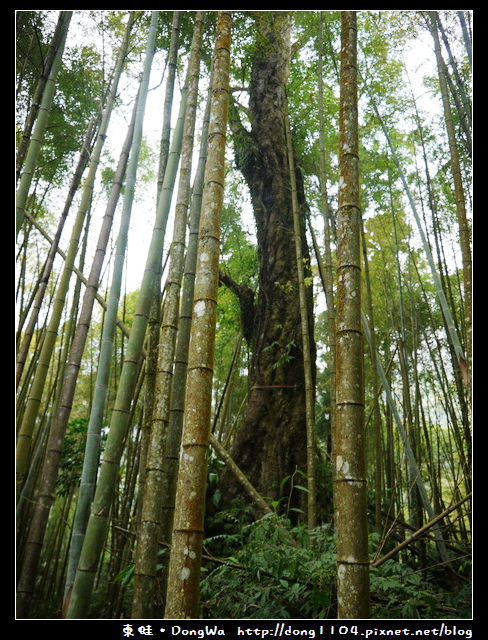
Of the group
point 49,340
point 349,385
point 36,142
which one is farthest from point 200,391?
point 36,142

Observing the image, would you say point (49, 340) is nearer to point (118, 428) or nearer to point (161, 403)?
point (118, 428)

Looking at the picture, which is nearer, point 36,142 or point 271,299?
point 36,142

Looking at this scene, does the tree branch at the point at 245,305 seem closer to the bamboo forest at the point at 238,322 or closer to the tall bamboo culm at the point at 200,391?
the bamboo forest at the point at 238,322

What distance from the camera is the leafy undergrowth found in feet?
6.70

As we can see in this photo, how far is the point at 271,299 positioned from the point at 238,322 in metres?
1.48

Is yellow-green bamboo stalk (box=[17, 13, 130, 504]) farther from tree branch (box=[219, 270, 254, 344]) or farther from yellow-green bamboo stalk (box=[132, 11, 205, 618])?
tree branch (box=[219, 270, 254, 344])

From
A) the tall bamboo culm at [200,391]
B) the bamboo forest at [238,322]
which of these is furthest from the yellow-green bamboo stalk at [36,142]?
the tall bamboo culm at [200,391]

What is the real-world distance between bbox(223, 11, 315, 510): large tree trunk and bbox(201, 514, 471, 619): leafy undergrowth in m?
1.62

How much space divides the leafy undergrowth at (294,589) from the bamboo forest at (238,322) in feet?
0.05

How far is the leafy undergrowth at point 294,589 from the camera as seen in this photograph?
2.04 meters

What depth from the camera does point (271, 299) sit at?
16.4ft

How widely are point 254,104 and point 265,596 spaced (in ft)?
17.3
